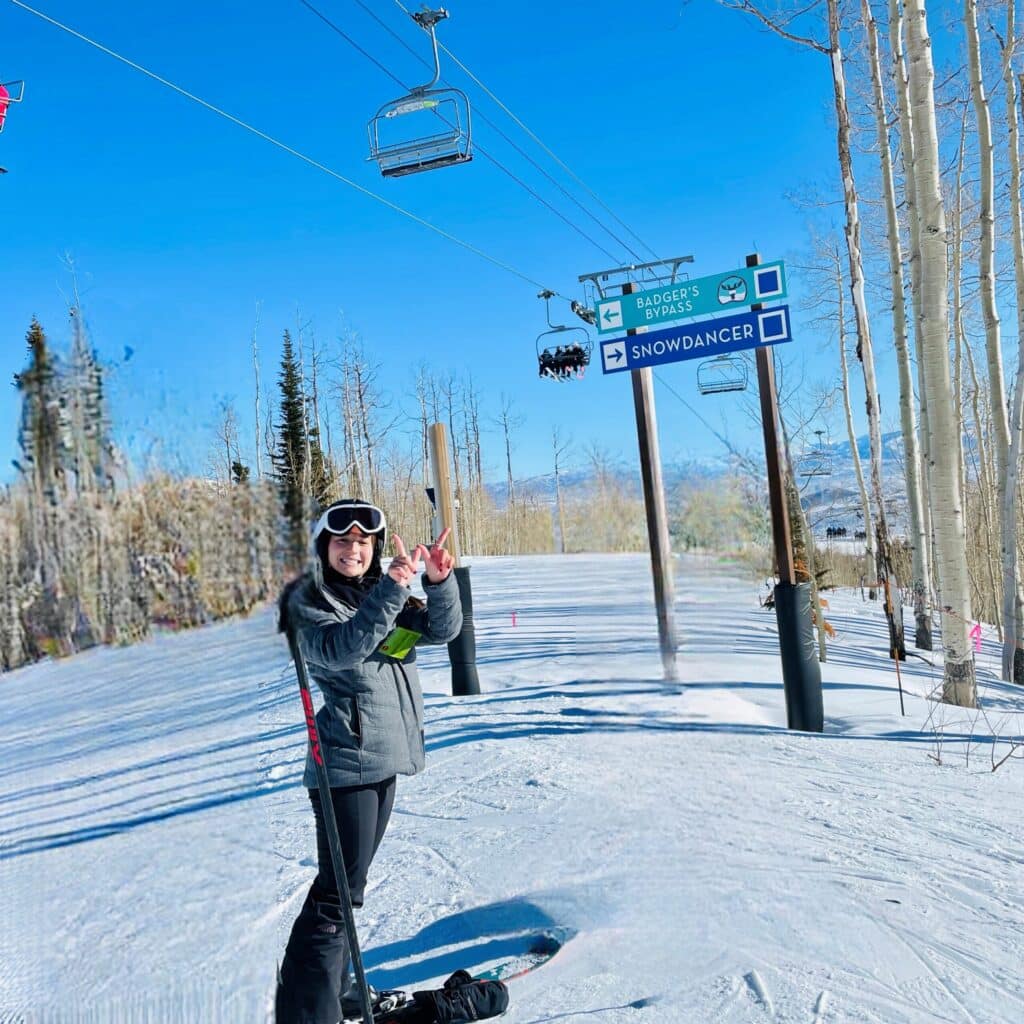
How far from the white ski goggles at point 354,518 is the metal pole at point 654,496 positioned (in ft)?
18.2

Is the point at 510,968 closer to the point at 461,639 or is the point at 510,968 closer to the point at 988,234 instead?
the point at 461,639

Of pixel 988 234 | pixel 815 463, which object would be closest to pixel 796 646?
pixel 988 234

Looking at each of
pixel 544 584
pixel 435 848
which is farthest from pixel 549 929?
pixel 544 584

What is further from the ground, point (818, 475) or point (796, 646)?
point (818, 475)

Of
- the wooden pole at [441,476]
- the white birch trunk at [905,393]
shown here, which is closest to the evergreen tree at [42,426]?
the wooden pole at [441,476]

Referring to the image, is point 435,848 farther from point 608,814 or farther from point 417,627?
point 417,627

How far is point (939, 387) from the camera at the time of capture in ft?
20.9

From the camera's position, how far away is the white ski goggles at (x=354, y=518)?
5.89ft

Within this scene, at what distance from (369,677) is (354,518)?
425 mm

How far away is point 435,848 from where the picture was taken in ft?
11.3

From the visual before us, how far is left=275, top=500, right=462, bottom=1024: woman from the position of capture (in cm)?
186

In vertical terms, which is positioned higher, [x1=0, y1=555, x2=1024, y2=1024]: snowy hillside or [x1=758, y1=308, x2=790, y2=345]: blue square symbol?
[x1=758, y1=308, x2=790, y2=345]: blue square symbol

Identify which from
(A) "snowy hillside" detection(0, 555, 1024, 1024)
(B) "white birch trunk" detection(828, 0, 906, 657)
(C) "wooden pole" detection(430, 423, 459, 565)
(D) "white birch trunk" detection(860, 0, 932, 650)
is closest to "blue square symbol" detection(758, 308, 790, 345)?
(C) "wooden pole" detection(430, 423, 459, 565)

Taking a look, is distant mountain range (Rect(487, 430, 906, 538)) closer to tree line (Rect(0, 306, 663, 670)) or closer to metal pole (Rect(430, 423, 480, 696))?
metal pole (Rect(430, 423, 480, 696))
